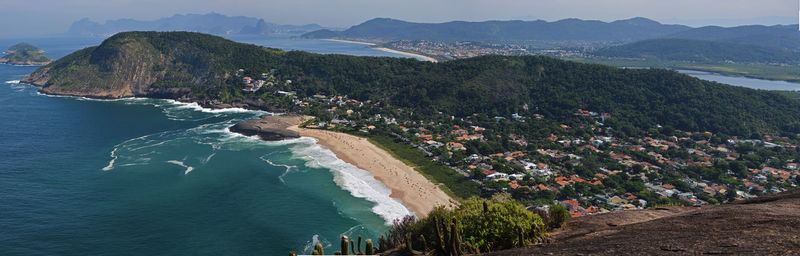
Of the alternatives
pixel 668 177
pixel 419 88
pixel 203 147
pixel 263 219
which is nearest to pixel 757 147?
pixel 668 177

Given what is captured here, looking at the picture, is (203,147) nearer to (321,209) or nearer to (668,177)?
(321,209)

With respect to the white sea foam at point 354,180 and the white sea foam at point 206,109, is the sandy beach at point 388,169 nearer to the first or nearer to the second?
the white sea foam at point 354,180

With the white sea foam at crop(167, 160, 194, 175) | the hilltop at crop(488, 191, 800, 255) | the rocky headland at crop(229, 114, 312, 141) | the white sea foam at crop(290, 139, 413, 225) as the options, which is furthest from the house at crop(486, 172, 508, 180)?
the white sea foam at crop(167, 160, 194, 175)

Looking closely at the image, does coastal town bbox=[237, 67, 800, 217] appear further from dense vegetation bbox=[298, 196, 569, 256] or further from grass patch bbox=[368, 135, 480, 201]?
dense vegetation bbox=[298, 196, 569, 256]

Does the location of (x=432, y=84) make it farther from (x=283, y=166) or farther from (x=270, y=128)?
(x=283, y=166)

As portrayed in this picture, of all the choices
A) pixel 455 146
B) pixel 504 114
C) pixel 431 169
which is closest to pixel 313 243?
pixel 431 169

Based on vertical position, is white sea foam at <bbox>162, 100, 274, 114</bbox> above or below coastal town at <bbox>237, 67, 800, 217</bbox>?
above
